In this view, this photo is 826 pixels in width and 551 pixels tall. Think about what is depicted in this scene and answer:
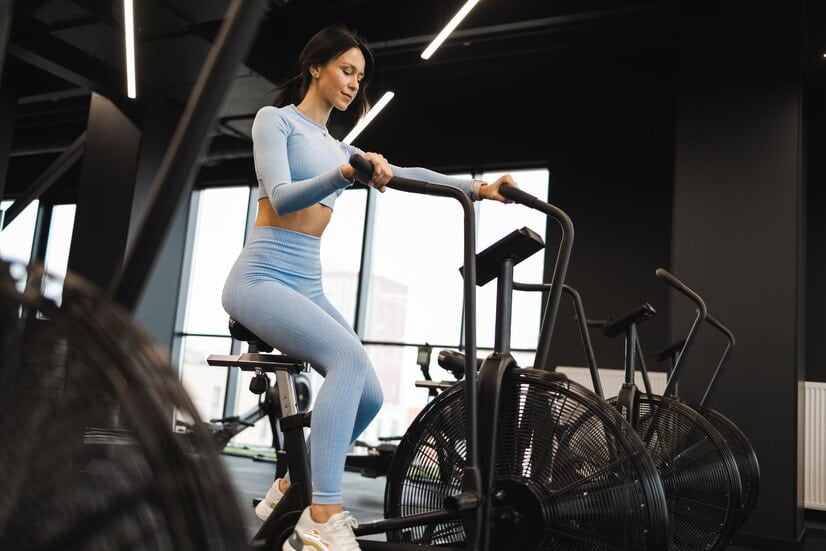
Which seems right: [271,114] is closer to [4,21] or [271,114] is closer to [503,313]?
[503,313]

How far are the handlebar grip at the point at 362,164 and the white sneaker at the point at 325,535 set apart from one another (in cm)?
72

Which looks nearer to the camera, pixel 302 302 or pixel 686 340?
pixel 302 302

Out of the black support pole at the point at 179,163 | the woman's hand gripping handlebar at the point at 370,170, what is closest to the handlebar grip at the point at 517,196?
the woman's hand gripping handlebar at the point at 370,170

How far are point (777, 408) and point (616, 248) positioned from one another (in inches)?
107

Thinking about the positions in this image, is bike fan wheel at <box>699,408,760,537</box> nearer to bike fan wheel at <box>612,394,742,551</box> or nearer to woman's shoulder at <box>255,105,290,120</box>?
bike fan wheel at <box>612,394,742,551</box>

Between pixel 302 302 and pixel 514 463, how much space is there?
60cm

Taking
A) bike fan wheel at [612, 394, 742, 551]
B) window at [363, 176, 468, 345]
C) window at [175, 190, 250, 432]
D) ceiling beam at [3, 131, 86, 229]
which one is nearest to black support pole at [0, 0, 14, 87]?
bike fan wheel at [612, 394, 742, 551]

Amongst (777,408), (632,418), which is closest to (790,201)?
(777,408)

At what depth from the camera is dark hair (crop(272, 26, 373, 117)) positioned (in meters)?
2.01

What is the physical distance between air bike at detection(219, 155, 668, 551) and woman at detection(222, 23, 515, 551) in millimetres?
128

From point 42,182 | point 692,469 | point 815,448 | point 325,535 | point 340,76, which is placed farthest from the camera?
point 42,182

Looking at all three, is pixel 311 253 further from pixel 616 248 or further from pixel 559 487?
pixel 616 248

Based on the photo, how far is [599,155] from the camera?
6.85 meters

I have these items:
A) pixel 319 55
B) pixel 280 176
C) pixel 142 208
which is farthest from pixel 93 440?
pixel 142 208
